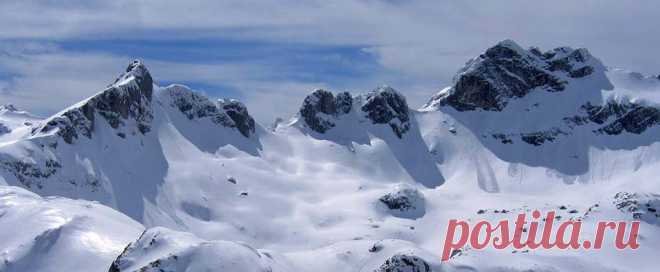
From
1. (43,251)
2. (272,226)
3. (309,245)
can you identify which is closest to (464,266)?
(43,251)

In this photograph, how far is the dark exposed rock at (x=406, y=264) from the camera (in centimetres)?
10000

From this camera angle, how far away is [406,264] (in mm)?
100688

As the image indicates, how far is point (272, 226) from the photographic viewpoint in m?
197

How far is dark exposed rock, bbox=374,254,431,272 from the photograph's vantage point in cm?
10000

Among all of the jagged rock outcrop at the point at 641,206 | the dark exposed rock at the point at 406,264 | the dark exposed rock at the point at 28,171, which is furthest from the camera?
the dark exposed rock at the point at 28,171

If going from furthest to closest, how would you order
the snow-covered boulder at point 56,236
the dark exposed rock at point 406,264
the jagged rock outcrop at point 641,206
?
the jagged rock outcrop at point 641,206 < the dark exposed rock at point 406,264 < the snow-covered boulder at point 56,236

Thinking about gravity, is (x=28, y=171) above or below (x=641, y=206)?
above

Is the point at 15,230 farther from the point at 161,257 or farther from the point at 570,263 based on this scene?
the point at 570,263

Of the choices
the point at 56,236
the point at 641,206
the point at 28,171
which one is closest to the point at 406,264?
the point at 56,236

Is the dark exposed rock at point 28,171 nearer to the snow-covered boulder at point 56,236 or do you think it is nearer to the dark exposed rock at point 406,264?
the snow-covered boulder at point 56,236

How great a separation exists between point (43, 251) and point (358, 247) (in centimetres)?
6463

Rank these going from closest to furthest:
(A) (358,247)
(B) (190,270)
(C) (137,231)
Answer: (B) (190,270) < (C) (137,231) < (A) (358,247)

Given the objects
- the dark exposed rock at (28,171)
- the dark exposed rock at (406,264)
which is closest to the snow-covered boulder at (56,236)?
the dark exposed rock at (406,264)

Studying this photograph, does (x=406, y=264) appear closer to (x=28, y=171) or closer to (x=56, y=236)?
(x=56, y=236)
